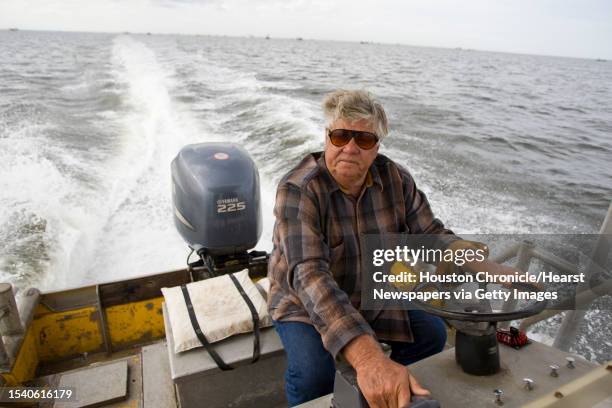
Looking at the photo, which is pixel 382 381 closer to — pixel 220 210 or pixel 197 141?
pixel 220 210

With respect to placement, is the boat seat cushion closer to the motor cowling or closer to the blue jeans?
the blue jeans

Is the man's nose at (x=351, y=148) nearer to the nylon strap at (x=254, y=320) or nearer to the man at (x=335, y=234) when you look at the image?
the man at (x=335, y=234)

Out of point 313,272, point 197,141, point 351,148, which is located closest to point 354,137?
point 351,148

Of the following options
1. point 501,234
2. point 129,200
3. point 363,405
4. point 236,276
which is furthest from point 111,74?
point 363,405

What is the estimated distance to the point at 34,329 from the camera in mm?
2629

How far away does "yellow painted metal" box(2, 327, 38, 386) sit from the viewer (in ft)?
7.27

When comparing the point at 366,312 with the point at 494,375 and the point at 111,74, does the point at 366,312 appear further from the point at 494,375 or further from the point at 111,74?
the point at 111,74

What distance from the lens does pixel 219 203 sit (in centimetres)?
292

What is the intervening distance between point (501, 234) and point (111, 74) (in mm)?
15941

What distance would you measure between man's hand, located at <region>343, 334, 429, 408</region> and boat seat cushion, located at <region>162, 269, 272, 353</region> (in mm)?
916

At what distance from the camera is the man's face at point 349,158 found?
66.3 inches

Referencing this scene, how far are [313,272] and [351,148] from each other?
1.64 feet

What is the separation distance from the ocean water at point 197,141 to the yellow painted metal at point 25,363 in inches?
66.7

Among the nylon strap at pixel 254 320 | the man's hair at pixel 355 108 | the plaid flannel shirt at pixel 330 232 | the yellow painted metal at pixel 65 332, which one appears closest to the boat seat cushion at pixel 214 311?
the nylon strap at pixel 254 320
